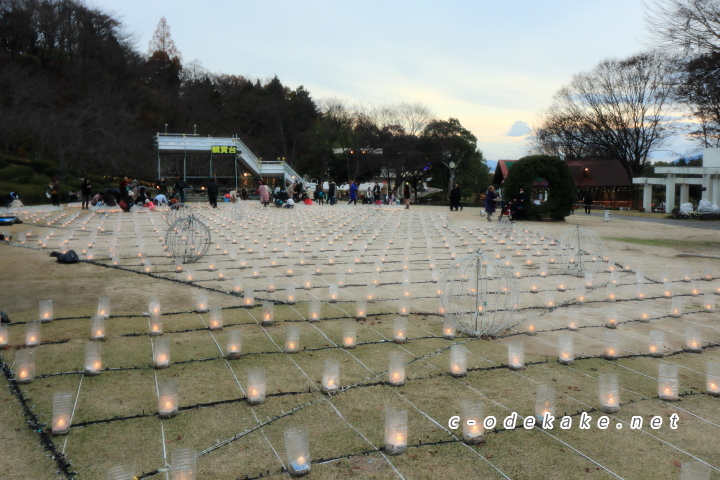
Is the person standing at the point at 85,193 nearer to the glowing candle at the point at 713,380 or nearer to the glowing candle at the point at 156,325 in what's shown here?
the glowing candle at the point at 156,325

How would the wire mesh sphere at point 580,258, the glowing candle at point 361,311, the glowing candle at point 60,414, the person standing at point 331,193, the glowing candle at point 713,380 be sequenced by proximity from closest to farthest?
the glowing candle at point 60,414, the glowing candle at point 713,380, the glowing candle at point 361,311, the wire mesh sphere at point 580,258, the person standing at point 331,193

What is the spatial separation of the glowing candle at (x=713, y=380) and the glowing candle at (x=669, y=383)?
372 mm

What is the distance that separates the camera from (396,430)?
11.4ft

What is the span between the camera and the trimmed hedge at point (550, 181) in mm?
22859

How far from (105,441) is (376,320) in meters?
3.54

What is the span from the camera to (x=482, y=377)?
4.80 metres

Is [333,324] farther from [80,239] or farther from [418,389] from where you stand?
[80,239]

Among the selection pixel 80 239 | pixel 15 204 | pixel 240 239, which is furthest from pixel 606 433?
pixel 15 204

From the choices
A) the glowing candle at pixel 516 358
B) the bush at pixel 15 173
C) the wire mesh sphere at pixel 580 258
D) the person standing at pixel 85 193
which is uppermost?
the bush at pixel 15 173

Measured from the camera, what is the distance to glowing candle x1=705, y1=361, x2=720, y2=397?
4.47 meters

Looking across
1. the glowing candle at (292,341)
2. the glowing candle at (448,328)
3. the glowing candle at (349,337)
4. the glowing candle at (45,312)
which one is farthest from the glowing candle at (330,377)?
the glowing candle at (45,312)

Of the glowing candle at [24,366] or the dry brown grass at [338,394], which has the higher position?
the glowing candle at [24,366]

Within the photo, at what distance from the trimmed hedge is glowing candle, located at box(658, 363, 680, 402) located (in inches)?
766

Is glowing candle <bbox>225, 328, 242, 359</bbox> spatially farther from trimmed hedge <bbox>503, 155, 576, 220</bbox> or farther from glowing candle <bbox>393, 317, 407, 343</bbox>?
trimmed hedge <bbox>503, 155, 576, 220</bbox>
